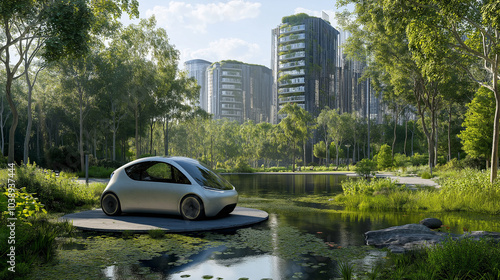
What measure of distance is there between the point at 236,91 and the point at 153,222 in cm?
17094

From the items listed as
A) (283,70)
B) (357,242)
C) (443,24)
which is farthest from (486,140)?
(283,70)

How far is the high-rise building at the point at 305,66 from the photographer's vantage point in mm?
113312

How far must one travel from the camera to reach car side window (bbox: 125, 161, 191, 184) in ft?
32.4

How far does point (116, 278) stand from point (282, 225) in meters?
5.16

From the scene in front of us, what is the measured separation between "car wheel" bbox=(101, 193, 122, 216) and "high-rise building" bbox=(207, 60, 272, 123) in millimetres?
166386

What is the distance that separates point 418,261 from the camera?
5.31 m

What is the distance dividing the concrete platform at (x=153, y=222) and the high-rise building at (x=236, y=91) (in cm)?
16656

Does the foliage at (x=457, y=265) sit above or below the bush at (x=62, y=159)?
below

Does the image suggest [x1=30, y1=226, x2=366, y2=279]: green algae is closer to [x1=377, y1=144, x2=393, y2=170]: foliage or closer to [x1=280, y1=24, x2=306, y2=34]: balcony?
[x1=377, y1=144, x2=393, y2=170]: foliage

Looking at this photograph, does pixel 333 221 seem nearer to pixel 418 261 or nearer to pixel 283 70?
pixel 418 261

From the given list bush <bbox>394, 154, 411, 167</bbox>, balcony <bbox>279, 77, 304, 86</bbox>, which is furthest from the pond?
balcony <bbox>279, 77, 304, 86</bbox>

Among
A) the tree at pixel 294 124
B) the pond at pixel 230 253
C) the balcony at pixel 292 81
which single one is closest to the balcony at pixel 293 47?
the balcony at pixel 292 81

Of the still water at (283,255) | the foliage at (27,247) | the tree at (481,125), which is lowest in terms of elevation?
the still water at (283,255)

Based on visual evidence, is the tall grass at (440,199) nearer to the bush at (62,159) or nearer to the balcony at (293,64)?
the bush at (62,159)
